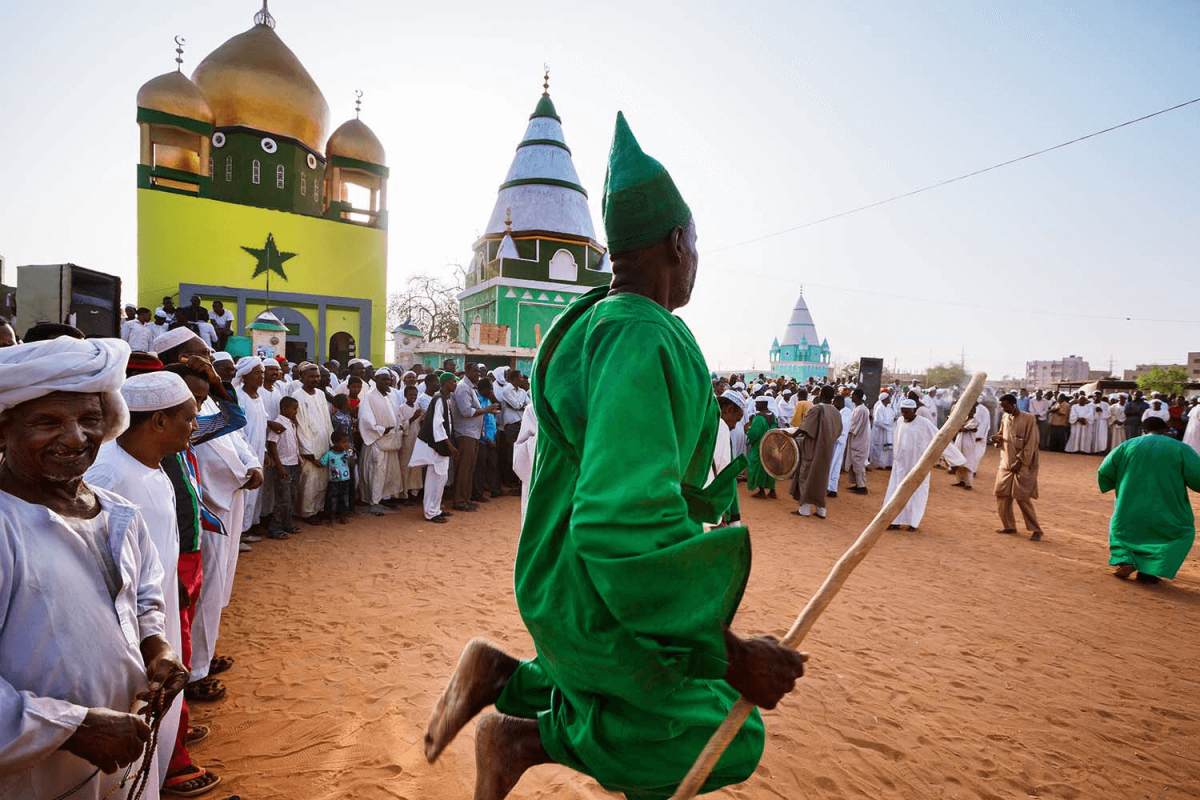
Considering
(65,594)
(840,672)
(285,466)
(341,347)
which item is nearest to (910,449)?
(840,672)

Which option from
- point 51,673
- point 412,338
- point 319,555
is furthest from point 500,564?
point 412,338

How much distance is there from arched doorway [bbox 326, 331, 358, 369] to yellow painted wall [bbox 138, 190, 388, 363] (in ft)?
0.72

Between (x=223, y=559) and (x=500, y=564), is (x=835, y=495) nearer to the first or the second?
(x=500, y=564)

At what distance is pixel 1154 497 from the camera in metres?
6.36

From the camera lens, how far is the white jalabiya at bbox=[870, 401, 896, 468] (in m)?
14.8

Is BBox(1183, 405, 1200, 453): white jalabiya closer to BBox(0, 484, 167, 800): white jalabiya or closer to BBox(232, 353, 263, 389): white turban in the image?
BBox(232, 353, 263, 389): white turban

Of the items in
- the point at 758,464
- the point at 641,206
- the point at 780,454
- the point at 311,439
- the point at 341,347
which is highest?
the point at 341,347

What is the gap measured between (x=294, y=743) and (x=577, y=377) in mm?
3071

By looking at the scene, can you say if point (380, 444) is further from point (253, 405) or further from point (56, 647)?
point (56, 647)

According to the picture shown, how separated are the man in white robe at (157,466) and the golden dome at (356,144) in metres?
23.5

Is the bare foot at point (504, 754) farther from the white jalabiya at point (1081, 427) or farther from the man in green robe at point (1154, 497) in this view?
the white jalabiya at point (1081, 427)

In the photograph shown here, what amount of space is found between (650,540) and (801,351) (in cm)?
7578

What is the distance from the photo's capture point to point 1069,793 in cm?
305

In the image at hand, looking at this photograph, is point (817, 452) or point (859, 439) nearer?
point (817, 452)
